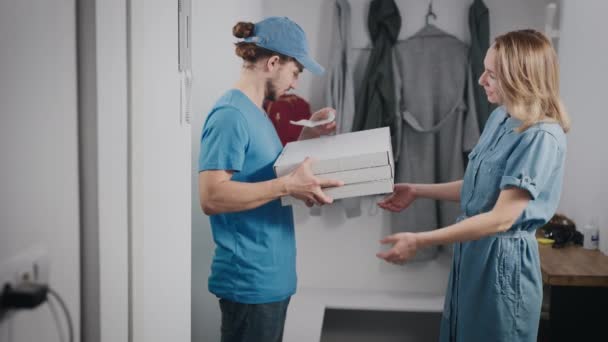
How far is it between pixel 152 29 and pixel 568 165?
2.51 metres

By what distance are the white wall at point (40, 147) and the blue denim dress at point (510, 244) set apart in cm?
111

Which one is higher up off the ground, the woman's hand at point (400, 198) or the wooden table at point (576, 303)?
the woman's hand at point (400, 198)

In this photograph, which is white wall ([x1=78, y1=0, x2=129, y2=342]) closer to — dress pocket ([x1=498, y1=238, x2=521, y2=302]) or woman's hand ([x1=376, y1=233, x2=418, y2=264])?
woman's hand ([x1=376, y1=233, x2=418, y2=264])

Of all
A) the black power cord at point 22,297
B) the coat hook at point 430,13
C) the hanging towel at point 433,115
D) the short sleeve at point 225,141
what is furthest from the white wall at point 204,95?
the coat hook at point 430,13

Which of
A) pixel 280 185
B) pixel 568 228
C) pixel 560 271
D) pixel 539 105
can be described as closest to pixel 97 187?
pixel 280 185

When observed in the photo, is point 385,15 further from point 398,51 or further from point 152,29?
point 152,29

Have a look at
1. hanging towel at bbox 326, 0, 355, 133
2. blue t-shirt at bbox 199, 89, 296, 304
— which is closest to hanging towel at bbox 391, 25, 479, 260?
hanging towel at bbox 326, 0, 355, 133

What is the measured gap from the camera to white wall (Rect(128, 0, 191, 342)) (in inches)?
41.3

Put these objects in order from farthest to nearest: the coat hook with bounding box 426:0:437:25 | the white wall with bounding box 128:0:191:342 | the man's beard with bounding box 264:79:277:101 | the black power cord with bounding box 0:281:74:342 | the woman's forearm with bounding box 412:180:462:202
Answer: the coat hook with bounding box 426:0:437:25
the woman's forearm with bounding box 412:180:462:202
the man's beard with bounding box 264:79:277:101
the white wall with bounding box 128:0:191:342
the black power cord with bounding box 0:281:74:342

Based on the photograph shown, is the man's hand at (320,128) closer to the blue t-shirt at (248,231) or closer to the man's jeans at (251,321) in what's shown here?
the blue t-shirt at (248,231)

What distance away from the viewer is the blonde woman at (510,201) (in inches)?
58.7

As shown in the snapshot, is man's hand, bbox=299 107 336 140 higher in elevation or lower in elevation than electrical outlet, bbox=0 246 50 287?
higher

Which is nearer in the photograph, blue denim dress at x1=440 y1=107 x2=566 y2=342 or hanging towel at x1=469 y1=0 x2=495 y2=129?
blue denim dress at x1=440 y1=107 x2=566 y2=342

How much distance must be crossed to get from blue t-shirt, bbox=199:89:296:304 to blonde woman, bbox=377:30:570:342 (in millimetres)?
306
